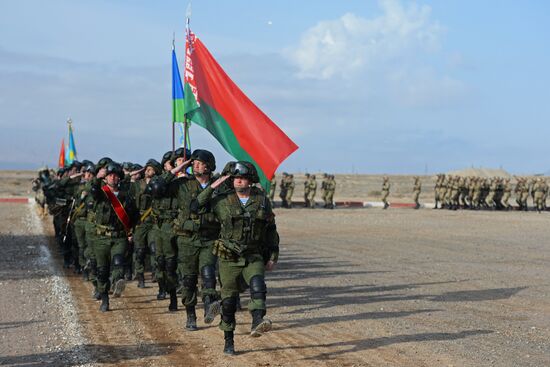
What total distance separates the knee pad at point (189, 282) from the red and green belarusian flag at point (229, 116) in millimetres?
1480

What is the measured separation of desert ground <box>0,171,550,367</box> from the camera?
27.8 feet

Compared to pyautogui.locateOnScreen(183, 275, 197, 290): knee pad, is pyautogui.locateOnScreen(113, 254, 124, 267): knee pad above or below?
above

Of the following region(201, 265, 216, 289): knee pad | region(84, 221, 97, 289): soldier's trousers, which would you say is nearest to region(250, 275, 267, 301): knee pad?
region(201, 265, 216, 289): knee pad

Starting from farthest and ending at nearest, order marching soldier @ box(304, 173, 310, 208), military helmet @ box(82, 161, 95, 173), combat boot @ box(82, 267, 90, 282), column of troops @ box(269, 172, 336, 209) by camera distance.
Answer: marching soldier @ box(304, 173, 310, 208) < column of troops @ box(269, 172, 336, 209) < combat boot @ box(82, 267, 90, 282) < military helmet @ box(82, 161, 95, 173)

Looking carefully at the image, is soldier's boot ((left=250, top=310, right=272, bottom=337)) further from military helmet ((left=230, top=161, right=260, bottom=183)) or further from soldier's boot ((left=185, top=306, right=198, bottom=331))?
soldier's boot ((left=185, top=306, right=198, bottom=331))

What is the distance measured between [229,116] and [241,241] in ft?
12.4

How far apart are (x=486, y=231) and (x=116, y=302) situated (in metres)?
20.3

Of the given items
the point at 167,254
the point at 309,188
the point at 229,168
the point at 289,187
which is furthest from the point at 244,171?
the point at 309,188

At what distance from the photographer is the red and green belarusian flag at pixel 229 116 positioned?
444 inches

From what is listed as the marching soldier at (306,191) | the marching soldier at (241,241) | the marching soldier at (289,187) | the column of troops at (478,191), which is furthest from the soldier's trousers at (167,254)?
the column of troops at (478,191)

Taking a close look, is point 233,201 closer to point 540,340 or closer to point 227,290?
point 227,290

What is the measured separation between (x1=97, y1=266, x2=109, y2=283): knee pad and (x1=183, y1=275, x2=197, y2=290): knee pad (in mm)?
1806

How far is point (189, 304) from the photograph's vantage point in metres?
9.96

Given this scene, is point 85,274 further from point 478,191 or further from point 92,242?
point 478,191
